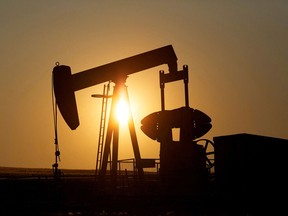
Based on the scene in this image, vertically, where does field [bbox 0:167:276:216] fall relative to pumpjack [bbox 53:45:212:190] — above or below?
below

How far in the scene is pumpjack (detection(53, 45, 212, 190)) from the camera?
15188 mm

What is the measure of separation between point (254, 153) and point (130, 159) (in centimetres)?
452

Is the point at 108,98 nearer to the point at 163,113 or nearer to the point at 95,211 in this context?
the point at 163,113

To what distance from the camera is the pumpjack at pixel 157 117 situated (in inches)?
598

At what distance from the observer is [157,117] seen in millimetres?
18594

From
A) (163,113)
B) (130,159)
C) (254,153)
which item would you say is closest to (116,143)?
(130,159)

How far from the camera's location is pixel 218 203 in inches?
543

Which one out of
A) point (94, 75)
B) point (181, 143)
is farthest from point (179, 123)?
point (94, 75)

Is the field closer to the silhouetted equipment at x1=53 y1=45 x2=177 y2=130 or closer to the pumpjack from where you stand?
the pumpjack

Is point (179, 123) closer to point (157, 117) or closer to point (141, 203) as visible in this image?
point (157, 117)

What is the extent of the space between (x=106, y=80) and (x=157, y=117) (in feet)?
11.8

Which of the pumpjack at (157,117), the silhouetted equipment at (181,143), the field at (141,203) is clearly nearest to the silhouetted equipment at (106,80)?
the pumpjack at (157,117)

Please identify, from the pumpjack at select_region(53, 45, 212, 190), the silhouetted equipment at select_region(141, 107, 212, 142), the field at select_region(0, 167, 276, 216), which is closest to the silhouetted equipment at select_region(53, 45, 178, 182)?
the pumpjack at select_region(53, 45, 212, 190)

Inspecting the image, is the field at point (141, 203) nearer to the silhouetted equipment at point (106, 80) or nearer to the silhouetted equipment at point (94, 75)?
the silhouetted equipment at point (106, 80)
